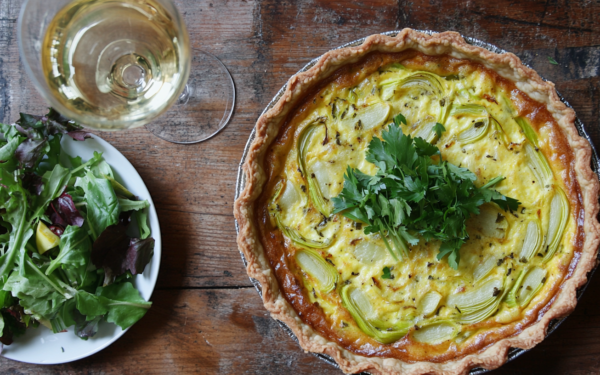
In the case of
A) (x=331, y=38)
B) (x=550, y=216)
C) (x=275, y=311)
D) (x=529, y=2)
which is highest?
(x=529, y=2)

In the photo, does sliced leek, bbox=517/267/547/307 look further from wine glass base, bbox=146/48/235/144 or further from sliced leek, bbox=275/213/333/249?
wine glass base, bbox=146/48/235/144

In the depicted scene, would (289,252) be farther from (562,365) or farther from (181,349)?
(562,365)

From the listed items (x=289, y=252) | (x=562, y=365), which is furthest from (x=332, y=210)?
(x=562, y=365)

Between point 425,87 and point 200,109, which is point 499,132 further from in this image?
point 200,109

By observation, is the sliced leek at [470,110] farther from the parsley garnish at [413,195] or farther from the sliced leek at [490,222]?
the sliced leek at [490,222]

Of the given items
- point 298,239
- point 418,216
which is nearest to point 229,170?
point 298,239

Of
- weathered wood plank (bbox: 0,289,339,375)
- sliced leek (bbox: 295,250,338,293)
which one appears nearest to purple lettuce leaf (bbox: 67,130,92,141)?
weathered wood plank (bbox: 0,289,339,375)

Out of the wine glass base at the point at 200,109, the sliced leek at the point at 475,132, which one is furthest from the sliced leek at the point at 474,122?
the wine glass base at the point at 200,109
